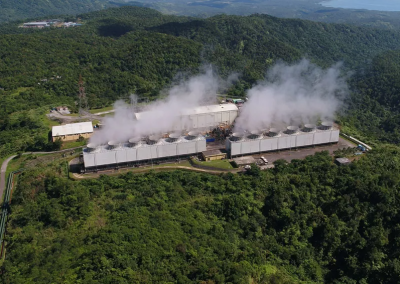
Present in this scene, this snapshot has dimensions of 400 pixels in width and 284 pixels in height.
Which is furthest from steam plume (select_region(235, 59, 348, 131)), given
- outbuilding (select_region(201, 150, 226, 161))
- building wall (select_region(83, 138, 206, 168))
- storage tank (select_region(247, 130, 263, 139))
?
building wall (select_region(83, 138, 206, 168))

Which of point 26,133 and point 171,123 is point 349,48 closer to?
point 171,123

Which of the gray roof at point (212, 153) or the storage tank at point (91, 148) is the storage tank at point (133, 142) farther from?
the gray roof at point (212, 153)

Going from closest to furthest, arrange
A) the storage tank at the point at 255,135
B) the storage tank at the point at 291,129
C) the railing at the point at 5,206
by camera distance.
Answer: the railing at the point at 5,206
the storage tank at the point at 255,135
the storage tank at the point at 291,129

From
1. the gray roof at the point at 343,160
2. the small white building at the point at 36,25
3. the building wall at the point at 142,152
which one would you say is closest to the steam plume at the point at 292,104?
the building wall at the point at 142,152

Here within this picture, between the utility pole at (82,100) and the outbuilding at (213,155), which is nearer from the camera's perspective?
the outbuilding at (213,155)

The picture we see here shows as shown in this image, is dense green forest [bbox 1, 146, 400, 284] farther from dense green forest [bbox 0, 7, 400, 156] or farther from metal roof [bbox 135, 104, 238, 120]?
dense green forest [bbox 0, 7, 400, 156]

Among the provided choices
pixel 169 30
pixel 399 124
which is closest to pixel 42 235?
pixel 399 124

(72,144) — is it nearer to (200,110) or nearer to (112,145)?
(112,145)

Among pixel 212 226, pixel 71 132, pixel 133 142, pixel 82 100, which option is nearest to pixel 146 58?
pixel 82 100
